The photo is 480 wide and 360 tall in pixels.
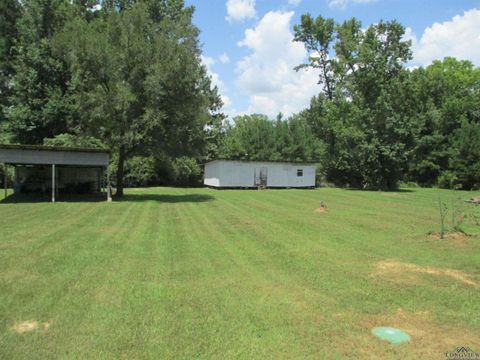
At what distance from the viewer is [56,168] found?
22.9 meters

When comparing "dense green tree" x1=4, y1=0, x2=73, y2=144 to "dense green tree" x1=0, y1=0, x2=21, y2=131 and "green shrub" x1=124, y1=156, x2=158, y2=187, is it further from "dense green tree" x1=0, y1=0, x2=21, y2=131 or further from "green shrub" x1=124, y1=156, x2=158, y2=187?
"green shrub" x1=124, y1=156, x2=158, y2=187

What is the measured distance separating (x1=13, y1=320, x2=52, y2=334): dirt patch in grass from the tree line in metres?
14.7

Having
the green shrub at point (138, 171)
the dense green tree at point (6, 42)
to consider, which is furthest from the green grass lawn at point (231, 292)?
the dense green tree at point (6, 42)

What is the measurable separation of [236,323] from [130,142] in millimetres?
16010

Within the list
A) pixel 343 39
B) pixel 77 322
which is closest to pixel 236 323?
pixel 77 322

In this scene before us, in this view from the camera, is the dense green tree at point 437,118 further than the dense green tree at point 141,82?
Yes

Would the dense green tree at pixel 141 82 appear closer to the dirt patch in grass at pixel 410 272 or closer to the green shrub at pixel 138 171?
the green shrub at pixel 138 171

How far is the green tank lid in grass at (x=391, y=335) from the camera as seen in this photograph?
391 centimetres

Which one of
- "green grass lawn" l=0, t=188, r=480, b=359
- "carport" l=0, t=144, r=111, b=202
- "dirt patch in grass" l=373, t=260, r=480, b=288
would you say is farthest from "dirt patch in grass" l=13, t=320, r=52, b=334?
"carport" l=0, t=144, r=111, b=202

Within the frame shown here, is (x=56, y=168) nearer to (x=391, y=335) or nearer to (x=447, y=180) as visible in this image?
(x=391, y=335)

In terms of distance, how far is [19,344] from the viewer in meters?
3.73

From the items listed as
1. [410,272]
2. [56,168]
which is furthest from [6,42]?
[410,272]

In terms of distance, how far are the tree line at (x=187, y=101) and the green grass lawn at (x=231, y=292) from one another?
10.1m

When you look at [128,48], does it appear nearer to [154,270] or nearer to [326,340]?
[154,270]
